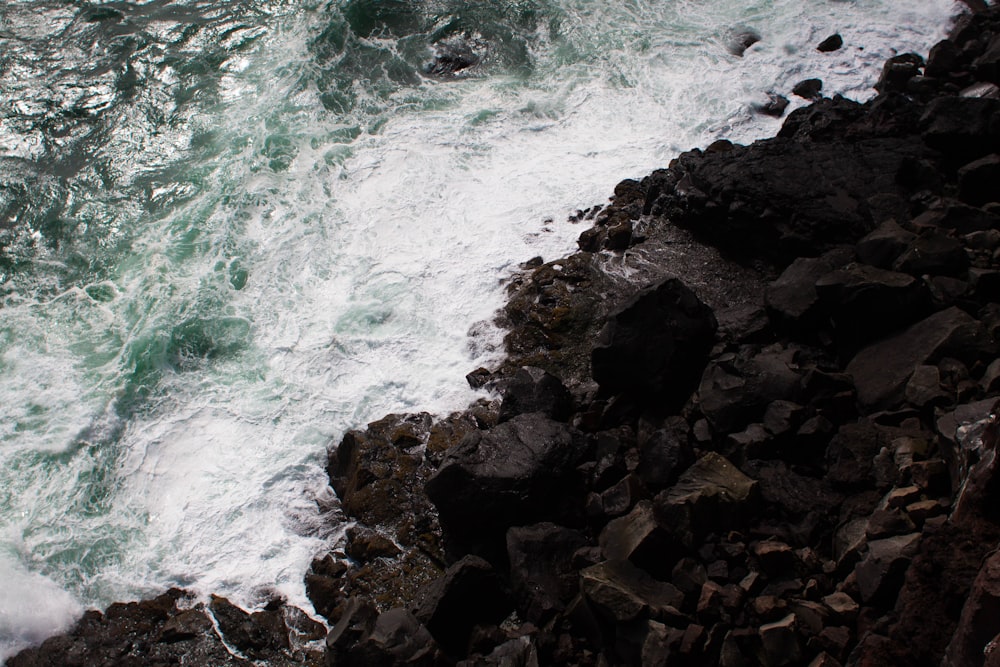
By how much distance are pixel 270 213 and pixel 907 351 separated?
34.2 feet

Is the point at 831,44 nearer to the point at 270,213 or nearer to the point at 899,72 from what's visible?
the point at 899,72

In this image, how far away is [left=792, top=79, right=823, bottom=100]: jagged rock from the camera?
14859 mm

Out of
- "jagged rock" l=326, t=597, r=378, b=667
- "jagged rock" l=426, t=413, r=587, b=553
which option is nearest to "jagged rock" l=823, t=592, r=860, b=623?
"jagged rock" l=426, t=413, r=587, b=553

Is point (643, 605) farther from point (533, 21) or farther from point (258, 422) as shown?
point (533, 21)

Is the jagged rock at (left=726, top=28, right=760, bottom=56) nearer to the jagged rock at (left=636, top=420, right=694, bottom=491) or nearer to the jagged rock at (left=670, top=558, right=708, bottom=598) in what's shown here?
the jagged rock at (left=636, top=420, right=694, bottom=491)

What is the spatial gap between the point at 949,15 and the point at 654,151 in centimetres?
732

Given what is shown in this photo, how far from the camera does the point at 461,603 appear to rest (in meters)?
7.68

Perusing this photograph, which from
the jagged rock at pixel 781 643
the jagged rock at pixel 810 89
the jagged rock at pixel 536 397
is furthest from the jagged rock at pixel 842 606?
the jagged rock at pixel 810 89

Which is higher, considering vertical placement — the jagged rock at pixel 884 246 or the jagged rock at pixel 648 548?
the jagged rock at pixel 884 246

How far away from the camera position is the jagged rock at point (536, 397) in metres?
9.49

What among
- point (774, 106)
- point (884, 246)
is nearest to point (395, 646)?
point (884, 246)

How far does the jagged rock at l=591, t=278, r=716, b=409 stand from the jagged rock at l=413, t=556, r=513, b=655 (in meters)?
2.77

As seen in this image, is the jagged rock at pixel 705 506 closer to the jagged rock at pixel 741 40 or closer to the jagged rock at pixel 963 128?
the jagged rock at pixel 963 128

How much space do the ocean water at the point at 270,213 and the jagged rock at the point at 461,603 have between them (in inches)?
85.9
